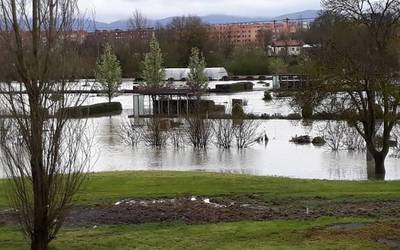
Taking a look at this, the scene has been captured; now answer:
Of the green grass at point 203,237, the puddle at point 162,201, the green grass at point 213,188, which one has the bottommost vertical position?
the green grass at point 213,188

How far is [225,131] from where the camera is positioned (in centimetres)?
4331

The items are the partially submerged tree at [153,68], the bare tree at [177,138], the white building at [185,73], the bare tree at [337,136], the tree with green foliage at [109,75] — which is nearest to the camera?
the bare tree at [337,136]

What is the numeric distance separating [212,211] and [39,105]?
18.0 feet

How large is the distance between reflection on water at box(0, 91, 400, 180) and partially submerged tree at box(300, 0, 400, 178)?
264cm

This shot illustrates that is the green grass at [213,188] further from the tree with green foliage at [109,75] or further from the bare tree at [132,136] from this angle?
the tree with green foliage at [109,75]

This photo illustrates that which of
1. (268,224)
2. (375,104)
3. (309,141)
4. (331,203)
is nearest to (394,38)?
(375,104)

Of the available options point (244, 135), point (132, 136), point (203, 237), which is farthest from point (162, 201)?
point (132, 136)

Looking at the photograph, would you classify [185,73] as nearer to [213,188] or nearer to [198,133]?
[198,133]

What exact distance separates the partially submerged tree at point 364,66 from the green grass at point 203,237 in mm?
17502

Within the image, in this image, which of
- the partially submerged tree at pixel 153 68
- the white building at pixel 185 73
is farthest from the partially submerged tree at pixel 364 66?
the white building at pixel 185 73

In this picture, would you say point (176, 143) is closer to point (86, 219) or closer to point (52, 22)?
point (86, 219)

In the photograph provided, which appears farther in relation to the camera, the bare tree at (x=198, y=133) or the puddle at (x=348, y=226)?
the bare tree at (x=198, y=133)

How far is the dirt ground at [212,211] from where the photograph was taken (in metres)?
12.3

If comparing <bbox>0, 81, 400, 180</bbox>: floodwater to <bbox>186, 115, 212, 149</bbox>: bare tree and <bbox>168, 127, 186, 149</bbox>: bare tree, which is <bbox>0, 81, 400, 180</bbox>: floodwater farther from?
<bbox>168, 127, 186, 149</bbox>: bare tree
